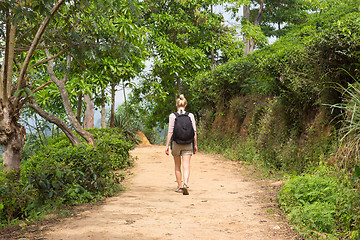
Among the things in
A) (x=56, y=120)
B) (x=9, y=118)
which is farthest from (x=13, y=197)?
(x=56, y=120)

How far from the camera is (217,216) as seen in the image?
18.0 feet

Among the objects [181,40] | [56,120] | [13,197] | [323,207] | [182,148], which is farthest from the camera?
[181,40]

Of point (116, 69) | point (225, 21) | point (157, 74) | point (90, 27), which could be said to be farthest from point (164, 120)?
point (90, 27)

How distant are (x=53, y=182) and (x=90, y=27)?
3004mm

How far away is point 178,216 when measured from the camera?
5379 millimetres

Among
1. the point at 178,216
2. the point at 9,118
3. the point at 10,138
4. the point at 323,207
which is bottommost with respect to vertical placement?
the point at 178,216

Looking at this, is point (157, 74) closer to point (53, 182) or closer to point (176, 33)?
point (176, 33)

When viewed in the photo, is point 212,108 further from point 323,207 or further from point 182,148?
point 323,207

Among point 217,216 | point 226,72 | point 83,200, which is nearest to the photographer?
point 217,216

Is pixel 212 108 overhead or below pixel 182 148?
overhead

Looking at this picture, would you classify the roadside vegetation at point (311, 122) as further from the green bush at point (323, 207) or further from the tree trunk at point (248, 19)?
the tree trunk at point (248, 19)

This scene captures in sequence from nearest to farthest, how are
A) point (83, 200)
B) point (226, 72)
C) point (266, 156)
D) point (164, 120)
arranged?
point (83, 200), point (266, 156), point (226, 72), point (164, 120)

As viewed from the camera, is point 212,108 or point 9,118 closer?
point 9,118

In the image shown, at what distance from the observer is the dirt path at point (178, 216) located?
14.8ft
